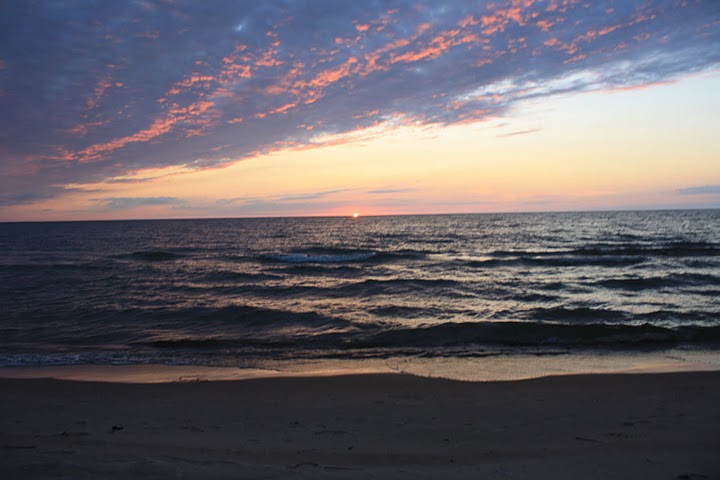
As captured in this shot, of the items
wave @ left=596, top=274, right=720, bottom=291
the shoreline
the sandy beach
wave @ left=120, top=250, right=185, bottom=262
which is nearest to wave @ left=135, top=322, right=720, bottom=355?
the shoreline

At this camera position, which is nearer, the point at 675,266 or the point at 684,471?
the point at 684,471

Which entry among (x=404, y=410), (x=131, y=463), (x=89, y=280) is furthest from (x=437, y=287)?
(x=89, y=280)

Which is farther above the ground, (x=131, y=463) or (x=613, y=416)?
(x=131, y=463)

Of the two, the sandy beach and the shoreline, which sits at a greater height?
the sandy beach

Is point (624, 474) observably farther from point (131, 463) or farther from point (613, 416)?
point (131, 463)

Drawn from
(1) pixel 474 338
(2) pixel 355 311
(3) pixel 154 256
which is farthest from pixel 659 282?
(3) pixel 154 256

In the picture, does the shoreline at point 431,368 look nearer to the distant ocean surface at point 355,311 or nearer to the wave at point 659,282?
the distant ocean surface at point 355,311

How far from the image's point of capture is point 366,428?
557 centimetres

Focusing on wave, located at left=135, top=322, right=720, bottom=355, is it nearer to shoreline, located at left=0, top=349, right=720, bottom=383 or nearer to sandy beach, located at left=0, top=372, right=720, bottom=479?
shoreline, located at left=0, top=349, right=720, bottom=383

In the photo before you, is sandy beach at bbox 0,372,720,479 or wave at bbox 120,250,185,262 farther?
wave at bbox 120,250,185,262

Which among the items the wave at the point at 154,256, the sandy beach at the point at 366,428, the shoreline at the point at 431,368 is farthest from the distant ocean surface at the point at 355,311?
the wave at the point at 154,256

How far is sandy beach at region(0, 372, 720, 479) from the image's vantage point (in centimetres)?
430

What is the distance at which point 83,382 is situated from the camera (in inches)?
318

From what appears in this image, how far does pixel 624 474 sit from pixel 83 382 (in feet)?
29.4
